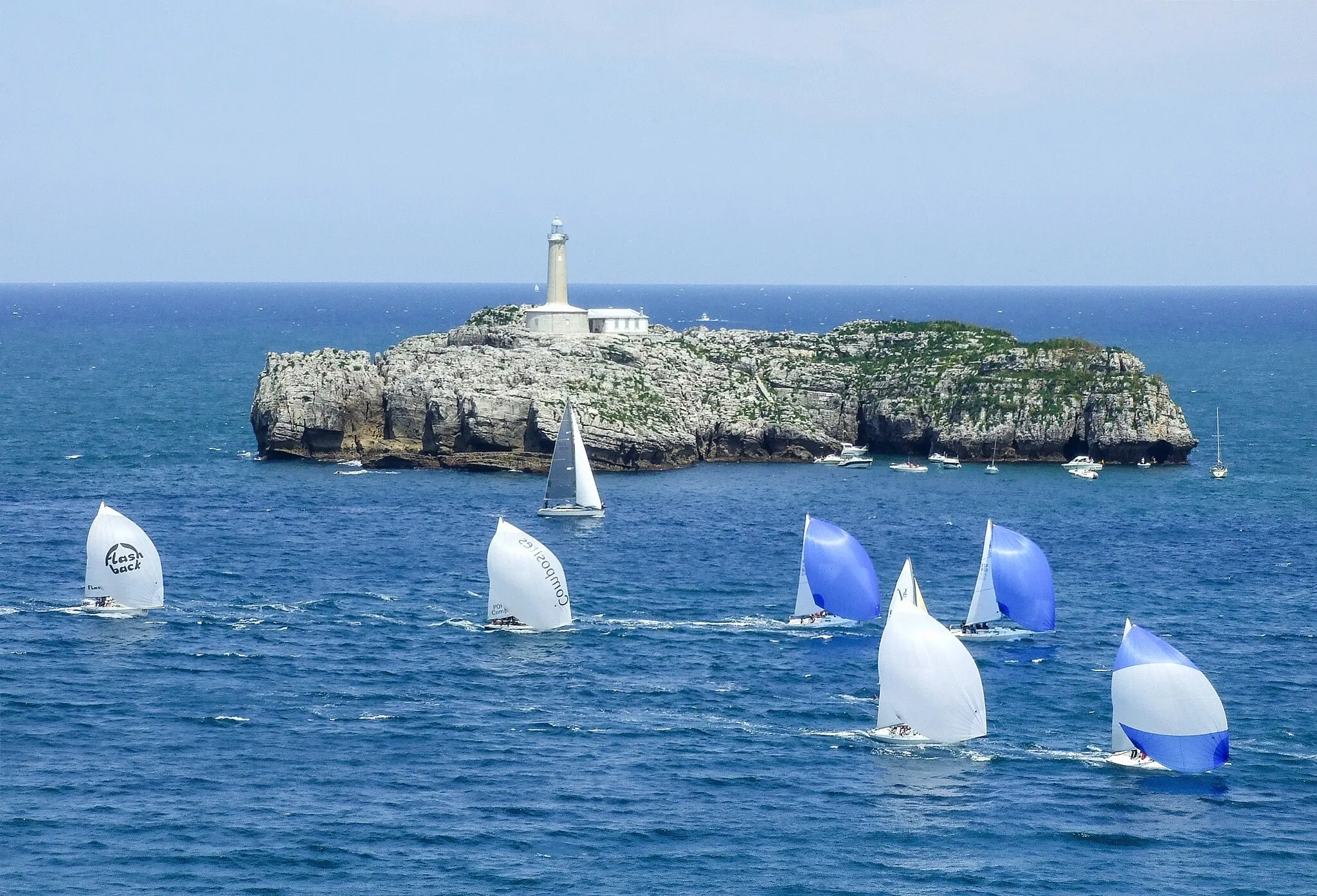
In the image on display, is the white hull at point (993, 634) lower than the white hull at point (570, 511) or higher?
lower

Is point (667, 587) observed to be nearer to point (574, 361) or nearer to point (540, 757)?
point (540, 757)

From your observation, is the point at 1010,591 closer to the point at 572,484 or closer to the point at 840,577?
the point at 840,577

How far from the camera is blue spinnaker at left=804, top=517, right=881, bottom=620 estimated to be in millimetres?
76062

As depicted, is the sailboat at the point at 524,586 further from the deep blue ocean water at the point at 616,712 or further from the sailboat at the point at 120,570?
the sailboat at the point at 120,570

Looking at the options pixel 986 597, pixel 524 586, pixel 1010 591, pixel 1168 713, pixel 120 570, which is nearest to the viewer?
pixel 1168 713

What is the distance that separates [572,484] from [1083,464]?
40.8m

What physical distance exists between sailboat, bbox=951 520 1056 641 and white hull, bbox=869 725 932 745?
49.5 feet

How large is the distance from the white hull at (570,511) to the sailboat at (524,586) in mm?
27191

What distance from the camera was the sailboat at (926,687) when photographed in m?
59.3

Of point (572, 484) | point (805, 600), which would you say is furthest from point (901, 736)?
point (572, 484)

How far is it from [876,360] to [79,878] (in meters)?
A: 103

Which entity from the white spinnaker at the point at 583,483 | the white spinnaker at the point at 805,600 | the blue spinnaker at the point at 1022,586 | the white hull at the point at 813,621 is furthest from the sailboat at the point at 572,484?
the blue spinnaker at the point at 1022,586

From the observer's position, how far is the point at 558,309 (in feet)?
483

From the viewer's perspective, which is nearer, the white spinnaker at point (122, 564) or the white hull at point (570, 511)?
the white spinnaker at point (122, 564)
